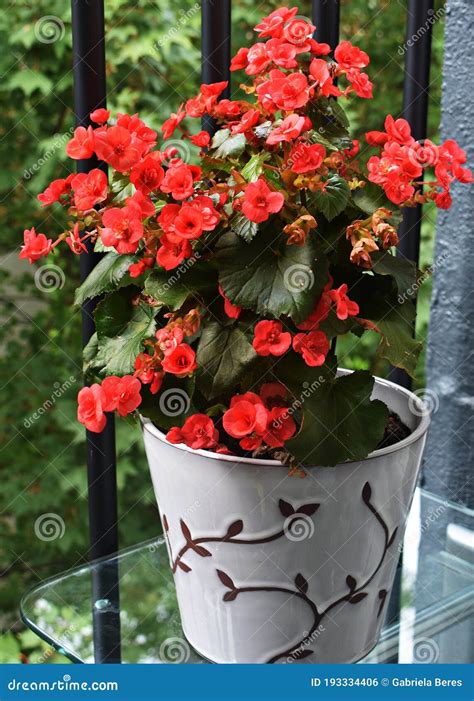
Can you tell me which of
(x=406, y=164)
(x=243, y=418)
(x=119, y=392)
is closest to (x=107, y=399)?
(x=119, y=392)

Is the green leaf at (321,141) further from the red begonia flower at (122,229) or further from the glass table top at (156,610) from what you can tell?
the glass table top at (156,610)

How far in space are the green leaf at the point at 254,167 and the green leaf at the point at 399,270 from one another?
0.45ft

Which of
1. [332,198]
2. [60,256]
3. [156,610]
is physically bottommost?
[60,256]

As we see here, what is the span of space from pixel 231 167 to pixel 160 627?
0.51m

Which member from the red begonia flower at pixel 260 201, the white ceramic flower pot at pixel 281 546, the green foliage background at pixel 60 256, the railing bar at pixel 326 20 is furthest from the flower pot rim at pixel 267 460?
the green foliage background at pixel 60 256

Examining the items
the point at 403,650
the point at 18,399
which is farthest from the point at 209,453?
the point at 18,399

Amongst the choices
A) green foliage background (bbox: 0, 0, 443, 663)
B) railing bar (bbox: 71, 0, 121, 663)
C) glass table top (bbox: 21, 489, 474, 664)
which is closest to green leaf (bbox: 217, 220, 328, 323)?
railing bar (bbox: 71, 0, 121, 663)

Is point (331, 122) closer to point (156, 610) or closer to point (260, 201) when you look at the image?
point (260, 201)

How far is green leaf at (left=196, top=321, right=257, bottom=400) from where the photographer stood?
80cm

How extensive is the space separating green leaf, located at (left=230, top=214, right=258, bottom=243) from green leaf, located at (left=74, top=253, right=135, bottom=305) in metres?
0.12

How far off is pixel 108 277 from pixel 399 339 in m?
0.28

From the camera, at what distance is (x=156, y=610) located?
41.3 inches

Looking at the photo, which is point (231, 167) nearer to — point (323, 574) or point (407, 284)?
point (407, 284)

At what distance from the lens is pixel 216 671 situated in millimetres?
927
